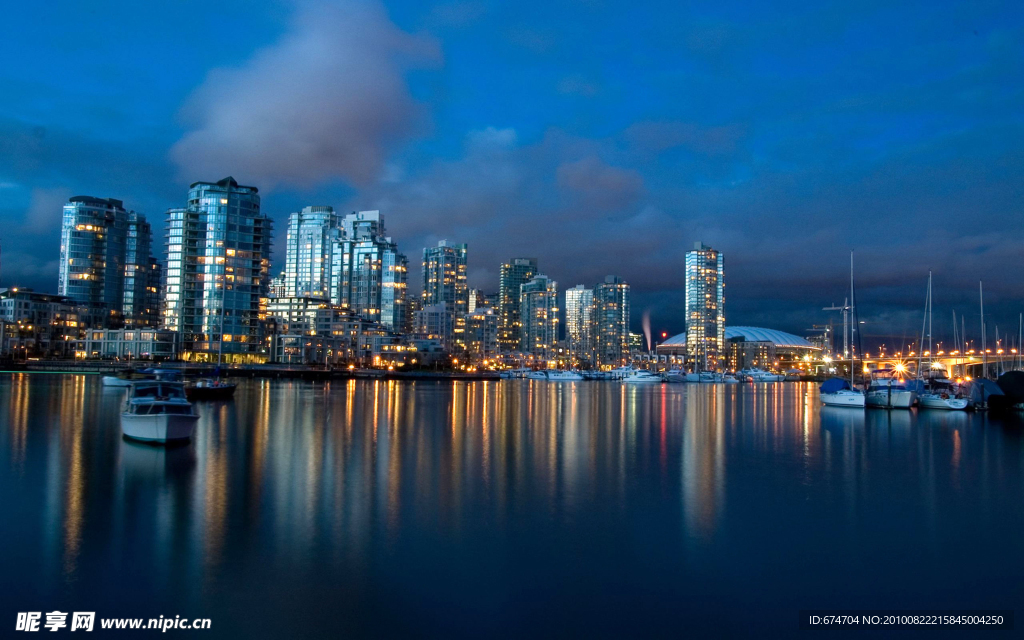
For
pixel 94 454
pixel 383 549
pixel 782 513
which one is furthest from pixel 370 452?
pixel 782 513

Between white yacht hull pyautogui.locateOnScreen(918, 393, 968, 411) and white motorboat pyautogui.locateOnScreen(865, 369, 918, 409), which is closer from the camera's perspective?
white yacht hull pyautogui.locateOnScreen(918, 393, 968, 411)

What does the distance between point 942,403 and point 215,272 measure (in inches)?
5547

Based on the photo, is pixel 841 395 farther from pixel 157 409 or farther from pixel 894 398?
pixel 157 409

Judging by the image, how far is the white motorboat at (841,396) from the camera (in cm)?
6981

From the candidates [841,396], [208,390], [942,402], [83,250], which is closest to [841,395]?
[841,396]

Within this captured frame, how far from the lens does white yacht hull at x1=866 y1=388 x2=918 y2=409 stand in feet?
218

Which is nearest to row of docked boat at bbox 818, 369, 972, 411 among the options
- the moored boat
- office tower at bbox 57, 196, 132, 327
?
the moored boat

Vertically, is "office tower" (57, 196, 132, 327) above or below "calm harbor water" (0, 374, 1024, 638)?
above

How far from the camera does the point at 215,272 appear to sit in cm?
15725

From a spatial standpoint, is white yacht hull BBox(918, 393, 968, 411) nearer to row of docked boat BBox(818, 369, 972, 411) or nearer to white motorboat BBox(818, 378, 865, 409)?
row of docked boat BBox(818, 369, 972, 411)

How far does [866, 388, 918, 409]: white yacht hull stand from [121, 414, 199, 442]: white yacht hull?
59635mm

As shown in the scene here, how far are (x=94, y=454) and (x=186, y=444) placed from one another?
389 centimetres

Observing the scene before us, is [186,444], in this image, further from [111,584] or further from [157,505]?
[111,584]

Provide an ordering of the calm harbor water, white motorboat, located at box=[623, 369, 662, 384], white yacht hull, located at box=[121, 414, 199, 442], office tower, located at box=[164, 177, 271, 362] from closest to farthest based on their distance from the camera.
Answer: the calm harbor water, white yacht hull, located at box=[121, 414, 199, 442], office tower, located at box=[164, 177, 271, 362], white motorboat, located at box=[623, 369, 662, 384]
